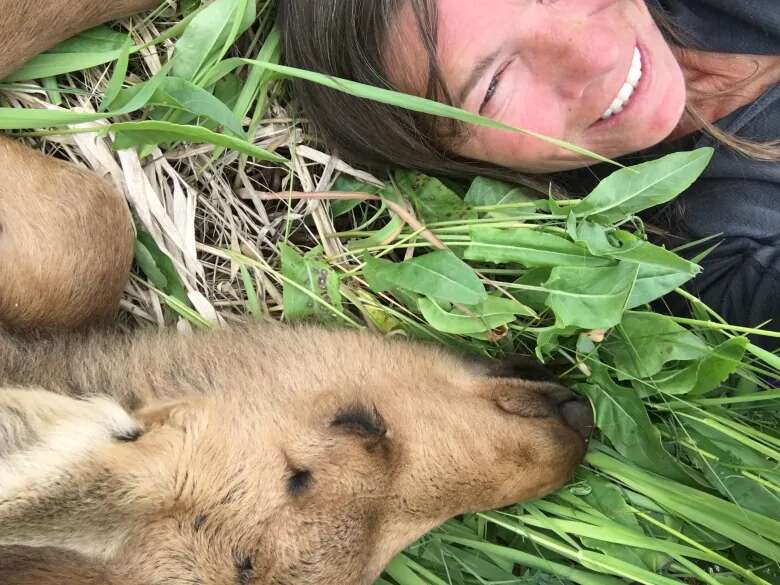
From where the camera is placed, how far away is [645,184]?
7.84 feet

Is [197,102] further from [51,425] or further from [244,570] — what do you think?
[244,570]

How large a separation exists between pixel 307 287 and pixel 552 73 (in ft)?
3.62

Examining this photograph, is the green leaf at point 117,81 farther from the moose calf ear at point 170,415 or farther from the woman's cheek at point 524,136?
the woman's cheek at point 524,136

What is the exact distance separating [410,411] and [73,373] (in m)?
1.11

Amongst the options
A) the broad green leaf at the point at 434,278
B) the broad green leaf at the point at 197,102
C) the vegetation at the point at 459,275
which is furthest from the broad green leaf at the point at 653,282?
the broad green leaf at the point at 197,102

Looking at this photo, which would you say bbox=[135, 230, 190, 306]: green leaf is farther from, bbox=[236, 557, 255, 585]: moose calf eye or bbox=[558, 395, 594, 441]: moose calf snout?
bbox=[558, 395, 594, 441]: moose calf snout

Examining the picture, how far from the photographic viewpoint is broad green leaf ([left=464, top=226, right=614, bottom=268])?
2.39 metres

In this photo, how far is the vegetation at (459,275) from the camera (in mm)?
2348

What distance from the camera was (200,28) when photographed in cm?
267

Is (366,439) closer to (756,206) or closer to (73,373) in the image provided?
(73,373)

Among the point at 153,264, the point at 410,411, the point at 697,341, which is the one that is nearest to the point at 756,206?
the point at 697,341

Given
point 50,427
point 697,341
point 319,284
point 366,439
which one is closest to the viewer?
point 50,427

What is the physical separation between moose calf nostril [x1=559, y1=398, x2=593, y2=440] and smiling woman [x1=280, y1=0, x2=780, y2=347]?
2.78ft

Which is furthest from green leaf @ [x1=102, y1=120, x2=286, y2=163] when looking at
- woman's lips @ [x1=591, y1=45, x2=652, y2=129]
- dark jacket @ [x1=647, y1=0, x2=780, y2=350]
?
dark jacket @ [x1=647, y1=0, x2=780, y2=350]
